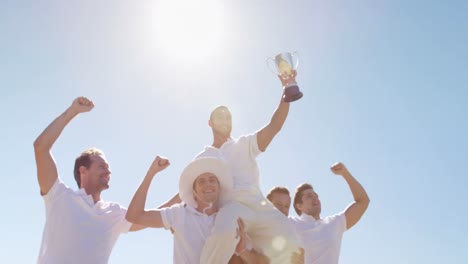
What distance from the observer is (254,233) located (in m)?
5.49

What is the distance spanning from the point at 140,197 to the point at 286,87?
2203mm

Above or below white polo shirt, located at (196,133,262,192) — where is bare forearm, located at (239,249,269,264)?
below

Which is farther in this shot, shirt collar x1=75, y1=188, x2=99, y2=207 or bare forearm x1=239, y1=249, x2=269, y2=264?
shirt collar x1=75, y1=188, x2=99, y2=207

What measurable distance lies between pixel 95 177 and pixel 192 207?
1580 mm

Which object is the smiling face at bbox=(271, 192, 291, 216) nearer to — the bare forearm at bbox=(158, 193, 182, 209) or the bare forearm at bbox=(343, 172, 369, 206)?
the bare forearm at bbox=(343, 172, 369, 206)

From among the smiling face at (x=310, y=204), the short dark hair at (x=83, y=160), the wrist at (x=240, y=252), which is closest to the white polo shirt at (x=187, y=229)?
the wrist at (x=240, y=252)

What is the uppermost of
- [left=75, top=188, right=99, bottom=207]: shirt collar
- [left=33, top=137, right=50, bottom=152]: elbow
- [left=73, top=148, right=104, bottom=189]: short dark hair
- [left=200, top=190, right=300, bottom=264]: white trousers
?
[left=33, top=137, right=50, bottom=152]: elbow

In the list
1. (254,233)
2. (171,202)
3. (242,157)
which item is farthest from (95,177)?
(254,233)

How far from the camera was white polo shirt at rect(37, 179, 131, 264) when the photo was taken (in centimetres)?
605

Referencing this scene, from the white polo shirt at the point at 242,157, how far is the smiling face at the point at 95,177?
56.2 inches

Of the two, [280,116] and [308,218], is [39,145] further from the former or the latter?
[308,218]

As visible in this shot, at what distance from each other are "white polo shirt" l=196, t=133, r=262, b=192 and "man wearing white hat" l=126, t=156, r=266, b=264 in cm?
22

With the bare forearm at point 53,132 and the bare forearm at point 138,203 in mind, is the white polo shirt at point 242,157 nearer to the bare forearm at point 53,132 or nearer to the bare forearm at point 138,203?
the bare forearm at point 138,203

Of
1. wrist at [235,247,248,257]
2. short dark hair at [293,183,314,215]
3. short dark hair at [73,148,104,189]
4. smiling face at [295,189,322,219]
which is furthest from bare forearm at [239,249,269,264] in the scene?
short dark hair at [293,183,314,215]
